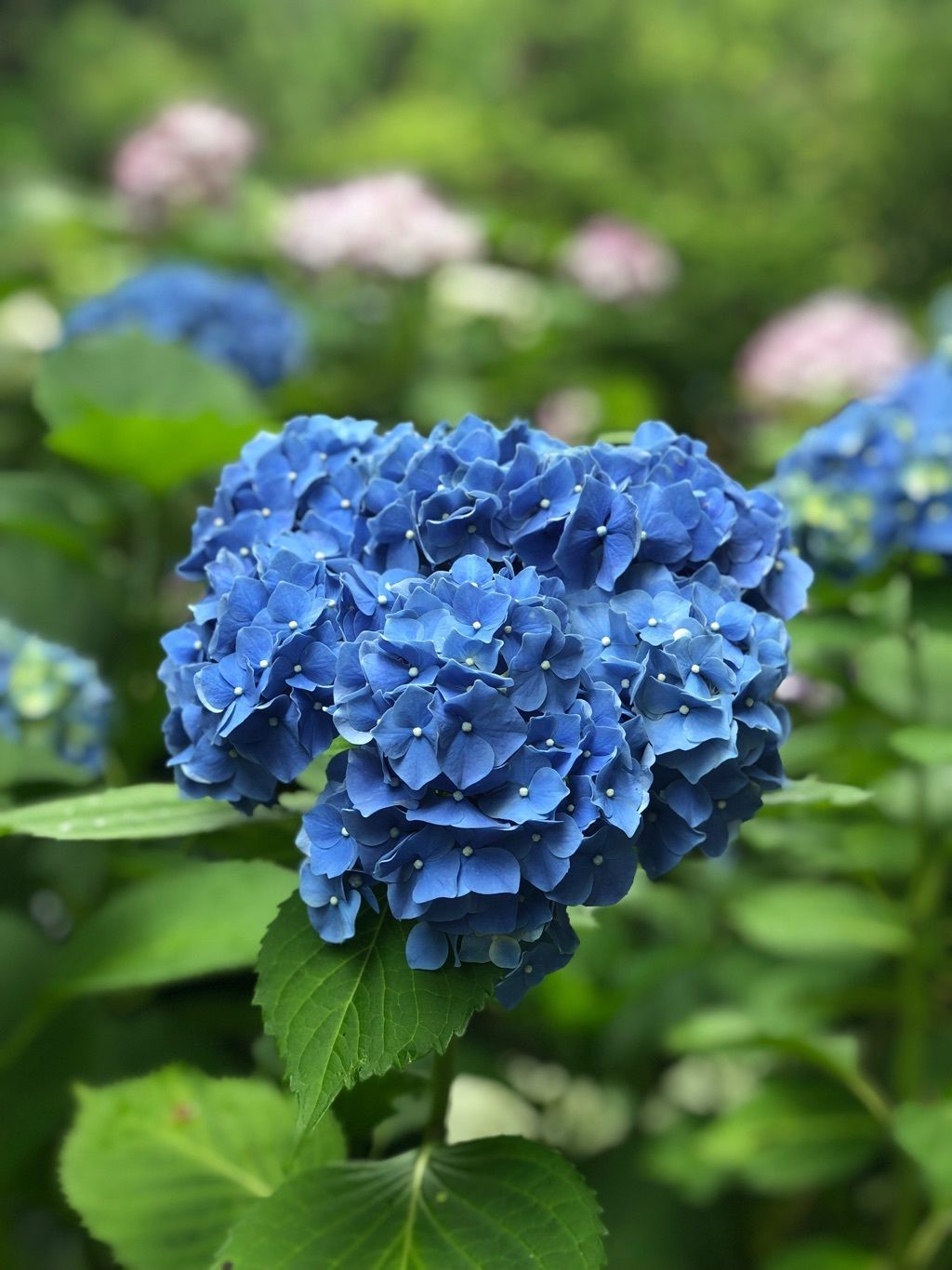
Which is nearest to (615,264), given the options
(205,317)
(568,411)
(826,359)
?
(568,411)

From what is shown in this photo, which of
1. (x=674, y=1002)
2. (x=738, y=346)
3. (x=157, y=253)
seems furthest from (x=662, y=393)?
(x=674, y=1002)

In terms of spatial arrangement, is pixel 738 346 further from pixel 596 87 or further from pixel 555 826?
pixel 555 826

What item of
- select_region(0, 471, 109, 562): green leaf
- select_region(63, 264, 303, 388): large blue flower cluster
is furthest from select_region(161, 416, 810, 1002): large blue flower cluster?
select_region(63, 264, 303, 388): large blue flower cluster

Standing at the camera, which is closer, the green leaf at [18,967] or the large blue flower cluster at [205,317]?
the green leaf at [18,967]

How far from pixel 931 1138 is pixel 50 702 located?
841mm

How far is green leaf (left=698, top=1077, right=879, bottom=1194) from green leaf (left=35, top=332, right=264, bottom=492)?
0.91 meters

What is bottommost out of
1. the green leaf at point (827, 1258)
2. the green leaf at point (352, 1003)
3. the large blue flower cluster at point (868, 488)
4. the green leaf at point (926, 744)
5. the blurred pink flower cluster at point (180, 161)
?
the green leaf at point (827, 1258)

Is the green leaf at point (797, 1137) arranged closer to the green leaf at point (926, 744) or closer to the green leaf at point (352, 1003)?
the green leaf at point (926, 744)

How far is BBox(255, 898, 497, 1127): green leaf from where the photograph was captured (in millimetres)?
641

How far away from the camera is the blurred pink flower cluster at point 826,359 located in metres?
2.46

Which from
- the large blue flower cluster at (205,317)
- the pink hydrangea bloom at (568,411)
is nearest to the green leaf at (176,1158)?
the large blue flower cluster at (205,317)

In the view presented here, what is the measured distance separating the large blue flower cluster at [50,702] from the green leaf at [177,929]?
0.14m

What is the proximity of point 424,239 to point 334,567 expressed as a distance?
1.74m

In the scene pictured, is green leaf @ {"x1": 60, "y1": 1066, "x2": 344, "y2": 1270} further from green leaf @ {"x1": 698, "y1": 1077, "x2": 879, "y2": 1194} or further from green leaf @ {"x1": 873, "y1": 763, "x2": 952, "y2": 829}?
green leaf @ {"x1": 873, "y1": 763, "x2": 952, "y2": 829}
